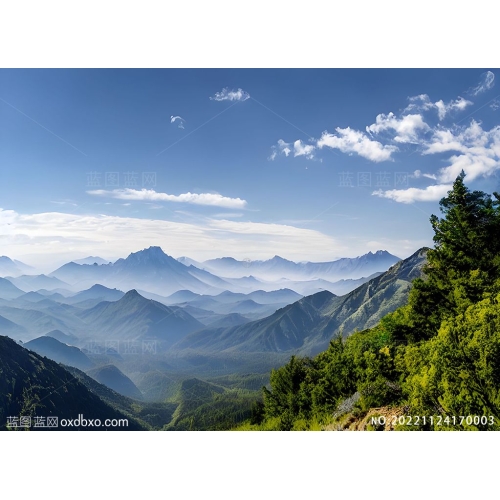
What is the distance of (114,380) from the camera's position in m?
118

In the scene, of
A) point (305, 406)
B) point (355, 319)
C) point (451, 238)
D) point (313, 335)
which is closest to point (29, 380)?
point (305, 406)

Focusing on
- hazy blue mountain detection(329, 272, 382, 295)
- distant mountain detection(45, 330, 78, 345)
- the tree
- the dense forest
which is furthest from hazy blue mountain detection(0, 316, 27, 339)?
the tree

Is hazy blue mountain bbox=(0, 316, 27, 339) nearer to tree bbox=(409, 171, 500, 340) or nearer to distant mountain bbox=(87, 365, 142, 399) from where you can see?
distant mountain bbox=(87, 365, 142, 399)

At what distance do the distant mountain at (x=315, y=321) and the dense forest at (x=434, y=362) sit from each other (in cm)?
3655

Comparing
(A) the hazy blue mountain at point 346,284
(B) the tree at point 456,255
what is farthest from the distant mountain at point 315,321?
(B) the tree at point 456,255

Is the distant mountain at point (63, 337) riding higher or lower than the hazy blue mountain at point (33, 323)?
lower

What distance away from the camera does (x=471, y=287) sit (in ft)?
21.4

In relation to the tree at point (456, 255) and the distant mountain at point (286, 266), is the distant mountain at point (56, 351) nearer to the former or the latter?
the distant mountain at point (286, 266)

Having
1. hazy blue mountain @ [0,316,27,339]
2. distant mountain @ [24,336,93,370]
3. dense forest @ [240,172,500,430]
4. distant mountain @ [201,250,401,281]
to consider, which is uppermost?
distant mountain @ [201,250,401,281]

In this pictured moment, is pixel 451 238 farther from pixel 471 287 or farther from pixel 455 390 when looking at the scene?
pixel 455 390

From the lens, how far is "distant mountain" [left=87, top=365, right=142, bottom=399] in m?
116

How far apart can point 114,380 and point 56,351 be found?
40.0 metres

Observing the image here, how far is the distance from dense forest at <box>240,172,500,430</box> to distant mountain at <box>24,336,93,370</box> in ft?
506

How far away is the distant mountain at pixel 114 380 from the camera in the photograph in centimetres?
11581
